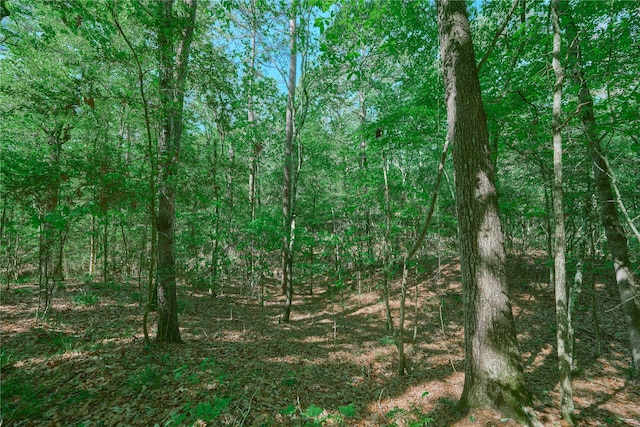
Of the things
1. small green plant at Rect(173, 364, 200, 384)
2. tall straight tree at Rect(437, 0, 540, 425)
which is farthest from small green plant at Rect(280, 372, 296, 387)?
tall straight tree at Rect(437, 0, 540, 425)

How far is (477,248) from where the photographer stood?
132 inches

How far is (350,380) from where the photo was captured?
5711 millimetres

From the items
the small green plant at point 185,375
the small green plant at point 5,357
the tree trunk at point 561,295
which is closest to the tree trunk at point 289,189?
the small green plant at point 185,375

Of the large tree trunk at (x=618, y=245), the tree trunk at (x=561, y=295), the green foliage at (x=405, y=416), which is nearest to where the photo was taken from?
the tree trunk at (x=561, y=295)

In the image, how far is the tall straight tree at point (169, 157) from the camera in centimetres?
530

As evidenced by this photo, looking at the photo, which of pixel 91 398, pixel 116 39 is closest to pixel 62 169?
pixel 91 398

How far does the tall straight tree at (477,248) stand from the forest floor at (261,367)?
33cm

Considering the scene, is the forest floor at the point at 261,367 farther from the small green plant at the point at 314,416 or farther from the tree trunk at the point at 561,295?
the tree trunk at the point at 561,295

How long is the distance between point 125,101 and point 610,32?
10.0 metres

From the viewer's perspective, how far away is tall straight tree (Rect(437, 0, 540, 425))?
121 inches

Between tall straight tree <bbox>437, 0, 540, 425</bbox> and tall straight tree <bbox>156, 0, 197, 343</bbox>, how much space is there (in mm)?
5079

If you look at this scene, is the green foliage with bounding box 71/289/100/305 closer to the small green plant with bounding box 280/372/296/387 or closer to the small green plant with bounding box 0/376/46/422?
the small green plant with bounding box 0/376/46/422

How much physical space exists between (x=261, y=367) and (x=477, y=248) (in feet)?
16.0

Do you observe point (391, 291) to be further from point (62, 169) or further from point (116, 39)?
point (116, 39)
